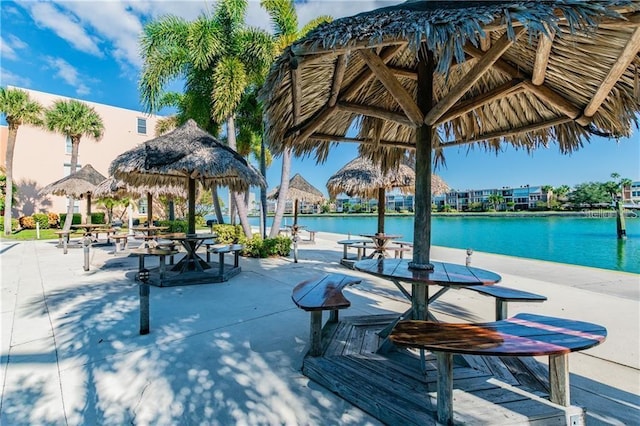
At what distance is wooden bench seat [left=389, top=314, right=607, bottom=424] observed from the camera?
6.23 feet

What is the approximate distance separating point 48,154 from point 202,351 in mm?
27260

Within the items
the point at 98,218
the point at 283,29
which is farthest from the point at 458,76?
the point at 98,218

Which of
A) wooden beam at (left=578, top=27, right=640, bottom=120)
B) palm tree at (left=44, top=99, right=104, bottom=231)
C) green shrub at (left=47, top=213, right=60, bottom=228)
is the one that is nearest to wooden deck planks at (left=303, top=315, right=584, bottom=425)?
wooden beam at (left=578, top=27, right=640, bottom=120)

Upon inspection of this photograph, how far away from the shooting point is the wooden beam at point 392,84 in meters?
3.02

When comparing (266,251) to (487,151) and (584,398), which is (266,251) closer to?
(487,151)

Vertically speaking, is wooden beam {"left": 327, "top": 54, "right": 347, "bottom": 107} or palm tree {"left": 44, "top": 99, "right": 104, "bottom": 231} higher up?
palm tree {"left": 44, "top": 99, "right": 104, "bottom": 231}

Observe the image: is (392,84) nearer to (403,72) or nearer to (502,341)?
(403,72)

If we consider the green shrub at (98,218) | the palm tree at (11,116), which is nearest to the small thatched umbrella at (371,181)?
the palm tree at (11,116)

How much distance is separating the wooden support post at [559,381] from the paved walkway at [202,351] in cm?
44

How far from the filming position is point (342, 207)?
7469 cm

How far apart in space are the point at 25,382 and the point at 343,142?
4714 mm

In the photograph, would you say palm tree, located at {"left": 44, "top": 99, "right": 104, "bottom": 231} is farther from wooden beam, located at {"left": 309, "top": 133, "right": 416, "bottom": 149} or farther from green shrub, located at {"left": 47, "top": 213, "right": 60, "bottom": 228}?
wooden beam, located at {"left": 309, "top": 133, "right": 416, "bottom": 149}

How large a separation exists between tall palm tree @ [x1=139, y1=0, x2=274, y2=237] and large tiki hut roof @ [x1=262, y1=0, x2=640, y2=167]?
818cm

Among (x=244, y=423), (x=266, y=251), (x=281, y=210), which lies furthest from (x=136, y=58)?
(x=244, y=423)
